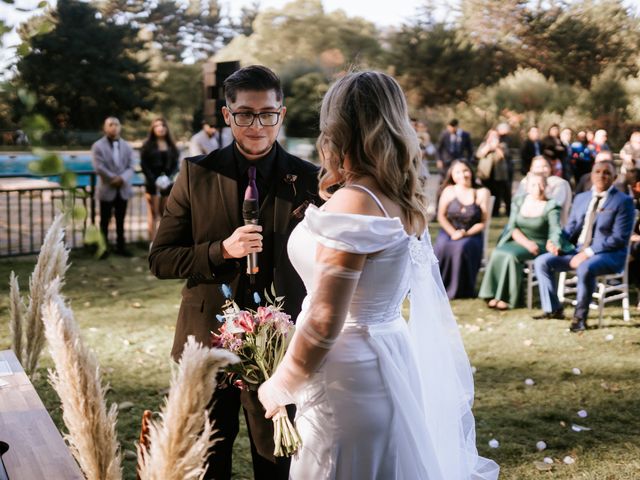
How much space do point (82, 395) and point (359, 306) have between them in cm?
102

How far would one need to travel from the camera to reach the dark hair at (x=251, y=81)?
112 inches

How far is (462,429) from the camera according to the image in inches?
120

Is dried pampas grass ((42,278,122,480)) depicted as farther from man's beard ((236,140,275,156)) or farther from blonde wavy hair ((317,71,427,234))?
man's beard ((236,140,275,156))

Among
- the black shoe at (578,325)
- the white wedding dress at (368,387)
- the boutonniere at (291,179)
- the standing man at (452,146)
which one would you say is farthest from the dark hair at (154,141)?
the white wedding dress at (368,387)

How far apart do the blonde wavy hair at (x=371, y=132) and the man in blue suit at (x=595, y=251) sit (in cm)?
576

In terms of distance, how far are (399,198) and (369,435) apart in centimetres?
75

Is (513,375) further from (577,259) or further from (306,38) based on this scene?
(306,38)

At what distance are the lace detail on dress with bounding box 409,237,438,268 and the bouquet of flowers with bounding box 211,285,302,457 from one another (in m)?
0.52

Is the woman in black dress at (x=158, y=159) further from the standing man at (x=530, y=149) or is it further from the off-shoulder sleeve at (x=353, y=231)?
the off-shoulder sleeve at (x=353, y=231)

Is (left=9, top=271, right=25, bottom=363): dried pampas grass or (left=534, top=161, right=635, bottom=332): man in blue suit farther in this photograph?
(left=534, top=161, right=635, bottom=332): man in blue suit

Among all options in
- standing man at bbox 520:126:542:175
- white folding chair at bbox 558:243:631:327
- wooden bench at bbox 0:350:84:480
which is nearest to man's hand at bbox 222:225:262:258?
wooden bench at bbox 0:350:84:480

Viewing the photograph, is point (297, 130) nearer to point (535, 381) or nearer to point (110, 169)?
point (110, 169)

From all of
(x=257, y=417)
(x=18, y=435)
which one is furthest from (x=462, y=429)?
(x=18, y=435)

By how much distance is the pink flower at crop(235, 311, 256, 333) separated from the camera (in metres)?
2.31
